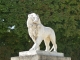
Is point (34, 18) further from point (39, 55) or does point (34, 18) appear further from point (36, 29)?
point (39, 55)

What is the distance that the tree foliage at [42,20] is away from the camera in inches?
730

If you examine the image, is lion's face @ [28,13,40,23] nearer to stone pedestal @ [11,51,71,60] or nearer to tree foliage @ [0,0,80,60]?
stone pedestal @ [11,51,71,60]

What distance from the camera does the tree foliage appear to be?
18.5 m

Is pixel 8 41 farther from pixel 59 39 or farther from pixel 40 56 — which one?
pixel 40 56

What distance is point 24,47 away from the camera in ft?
64.4

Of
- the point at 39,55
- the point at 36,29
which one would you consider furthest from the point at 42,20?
the point at 39,55

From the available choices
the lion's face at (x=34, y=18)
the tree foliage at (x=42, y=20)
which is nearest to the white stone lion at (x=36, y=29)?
the lion's face at (x=34, y=18)

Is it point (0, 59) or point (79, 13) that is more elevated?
point (79, 13)

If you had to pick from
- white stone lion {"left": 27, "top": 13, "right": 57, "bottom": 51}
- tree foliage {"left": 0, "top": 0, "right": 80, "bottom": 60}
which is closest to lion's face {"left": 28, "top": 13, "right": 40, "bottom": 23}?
white stone lion {"left": 27, "top": 13, "right": 57, "bottom": 51}

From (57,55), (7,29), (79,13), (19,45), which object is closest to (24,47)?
(19,45)

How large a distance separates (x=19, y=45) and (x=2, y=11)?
6.92 ft

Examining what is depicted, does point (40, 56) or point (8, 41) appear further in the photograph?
point (8, 41)

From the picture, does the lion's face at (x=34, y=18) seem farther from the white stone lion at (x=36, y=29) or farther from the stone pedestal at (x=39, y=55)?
the stone pedestal at (x=39, y=55)

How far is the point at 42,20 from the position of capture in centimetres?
1853
